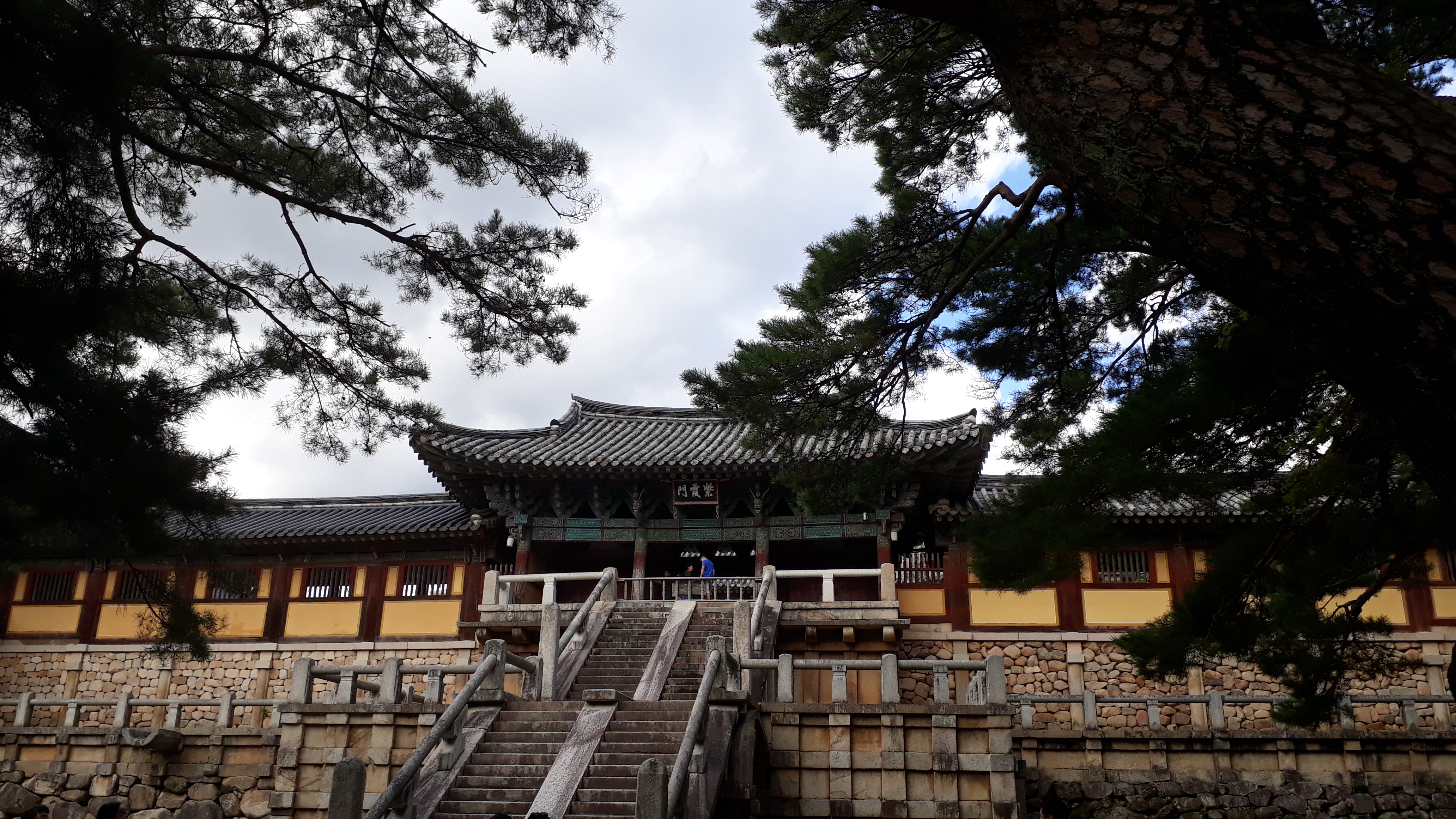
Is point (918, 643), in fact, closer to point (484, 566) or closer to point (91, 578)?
point (484, 566)

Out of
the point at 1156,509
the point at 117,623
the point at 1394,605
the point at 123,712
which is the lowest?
the point at 123,712

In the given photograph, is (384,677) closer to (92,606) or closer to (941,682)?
(941,682)

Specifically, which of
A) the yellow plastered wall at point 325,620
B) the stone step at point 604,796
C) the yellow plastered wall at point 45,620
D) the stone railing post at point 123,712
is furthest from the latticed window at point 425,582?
the stone step at point 604,796

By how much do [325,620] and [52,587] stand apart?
6.17 meters

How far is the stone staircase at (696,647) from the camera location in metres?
13.1

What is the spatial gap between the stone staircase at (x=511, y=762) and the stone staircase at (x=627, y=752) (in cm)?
50

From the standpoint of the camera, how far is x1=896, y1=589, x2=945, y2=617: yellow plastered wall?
696 inches

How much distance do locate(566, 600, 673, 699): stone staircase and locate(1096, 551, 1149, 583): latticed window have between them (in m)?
7.63

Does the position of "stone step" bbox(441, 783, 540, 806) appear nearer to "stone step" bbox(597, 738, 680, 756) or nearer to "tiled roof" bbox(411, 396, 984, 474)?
"stone step" bbox(597, 738, 680, 756)

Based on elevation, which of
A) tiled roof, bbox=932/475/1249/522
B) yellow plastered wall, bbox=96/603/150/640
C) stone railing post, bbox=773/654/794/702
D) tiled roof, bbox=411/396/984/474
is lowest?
stone railing post, bbox=773/654/794/702

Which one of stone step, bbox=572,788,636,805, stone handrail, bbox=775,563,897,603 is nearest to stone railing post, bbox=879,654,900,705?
stone step, bbox=572,788,636,805

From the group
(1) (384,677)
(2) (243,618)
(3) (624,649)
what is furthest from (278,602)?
(1) (384,677)

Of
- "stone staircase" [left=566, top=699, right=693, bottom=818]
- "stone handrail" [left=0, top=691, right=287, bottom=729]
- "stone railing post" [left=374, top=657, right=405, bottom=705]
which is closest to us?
"stone staircase" [left=566, top=699, right=693, bottom=818]

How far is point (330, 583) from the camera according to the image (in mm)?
19922
